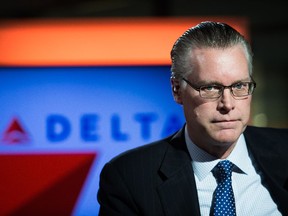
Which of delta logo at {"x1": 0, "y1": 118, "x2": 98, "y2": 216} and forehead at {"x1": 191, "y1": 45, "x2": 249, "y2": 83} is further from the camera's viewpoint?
delta logo at {"x1": 0, "y1": 118, "x2": 98, "y2": 216}

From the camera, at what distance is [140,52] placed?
11.2 feet

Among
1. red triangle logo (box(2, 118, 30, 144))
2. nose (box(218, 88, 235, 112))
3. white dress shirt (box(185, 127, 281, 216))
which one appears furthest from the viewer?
red triangle logo (box(2, 118, 30, 144))

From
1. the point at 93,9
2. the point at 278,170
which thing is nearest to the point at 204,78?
the point at 278,170

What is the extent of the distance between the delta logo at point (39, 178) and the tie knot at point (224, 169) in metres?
1.83

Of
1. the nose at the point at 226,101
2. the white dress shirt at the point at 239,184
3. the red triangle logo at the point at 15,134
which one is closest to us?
the nose at the point at 226,101

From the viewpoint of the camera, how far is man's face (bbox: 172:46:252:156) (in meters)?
1.51

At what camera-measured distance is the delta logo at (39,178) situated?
11.0 ft

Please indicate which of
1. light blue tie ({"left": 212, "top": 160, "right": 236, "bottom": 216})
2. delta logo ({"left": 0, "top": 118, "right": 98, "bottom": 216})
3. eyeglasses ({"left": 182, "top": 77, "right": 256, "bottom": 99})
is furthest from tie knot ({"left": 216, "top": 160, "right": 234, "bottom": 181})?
delta logo ({"left": 0, "top": 118, "right": 98, "bottom": 216})

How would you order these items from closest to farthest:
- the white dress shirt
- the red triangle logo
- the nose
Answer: the nose
the white dress shirt
the red triangle logo

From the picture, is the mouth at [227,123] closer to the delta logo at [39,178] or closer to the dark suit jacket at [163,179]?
the dark suit jacket at [163,179]

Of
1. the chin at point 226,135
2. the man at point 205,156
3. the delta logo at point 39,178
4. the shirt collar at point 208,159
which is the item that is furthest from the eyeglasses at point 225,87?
the delta logo at point 39,178

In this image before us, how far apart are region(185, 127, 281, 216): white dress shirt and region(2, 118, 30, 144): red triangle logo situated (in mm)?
1911

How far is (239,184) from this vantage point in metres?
1.64

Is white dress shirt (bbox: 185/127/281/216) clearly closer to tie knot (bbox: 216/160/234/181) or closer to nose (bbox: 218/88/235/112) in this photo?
tie knot (bbox: 216/160/234/181)
